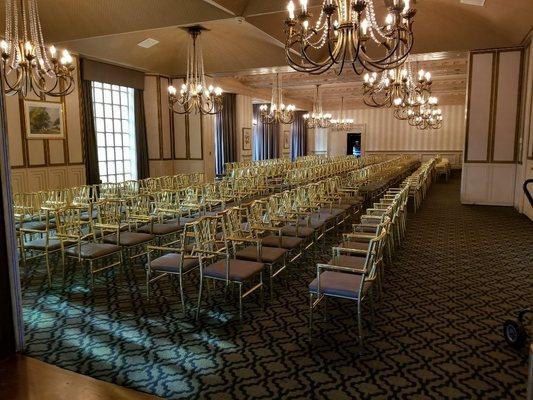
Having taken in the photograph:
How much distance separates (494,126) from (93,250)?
403 inches

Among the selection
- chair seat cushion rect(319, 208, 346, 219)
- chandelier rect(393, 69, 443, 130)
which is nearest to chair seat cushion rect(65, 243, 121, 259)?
chair seat cushion rect(319, 208, 346, 219)

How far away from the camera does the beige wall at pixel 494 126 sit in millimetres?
10406

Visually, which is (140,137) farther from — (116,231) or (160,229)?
(116,231)

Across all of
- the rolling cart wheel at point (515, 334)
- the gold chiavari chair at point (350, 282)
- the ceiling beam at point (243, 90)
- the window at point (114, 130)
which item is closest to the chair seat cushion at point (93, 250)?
the gold chiavari chair at point (350, 282)

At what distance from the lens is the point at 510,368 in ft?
10.2

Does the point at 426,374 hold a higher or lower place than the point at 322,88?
lower

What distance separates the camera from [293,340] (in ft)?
11.6

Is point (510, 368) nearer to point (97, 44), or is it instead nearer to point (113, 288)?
point (113, 288)

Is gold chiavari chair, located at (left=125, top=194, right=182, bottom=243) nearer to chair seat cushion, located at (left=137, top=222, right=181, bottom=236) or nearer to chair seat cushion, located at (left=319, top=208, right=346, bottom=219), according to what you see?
chair seat cushion, located at (left=137, top=222, right=181, bottom=236)

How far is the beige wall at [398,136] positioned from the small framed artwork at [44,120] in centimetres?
1877

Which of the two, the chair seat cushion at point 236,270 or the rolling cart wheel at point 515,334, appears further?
the chair seat cushion at point 236,270

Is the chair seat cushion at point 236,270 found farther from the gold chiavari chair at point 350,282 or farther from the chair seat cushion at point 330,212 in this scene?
the chair seat cushion at point 330,212

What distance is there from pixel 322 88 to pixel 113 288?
62.6 ft

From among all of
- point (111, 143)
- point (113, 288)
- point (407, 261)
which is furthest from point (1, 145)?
point (111, 143)
